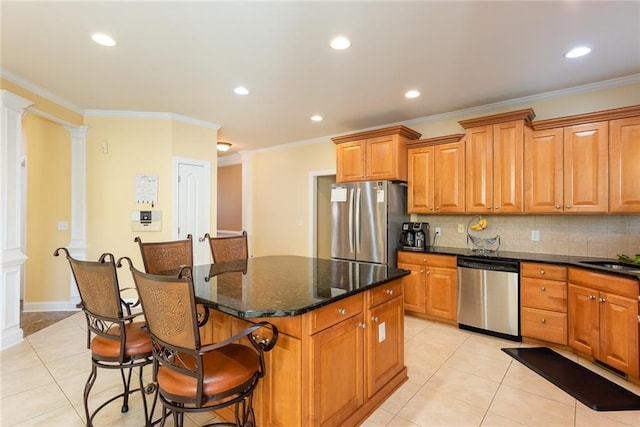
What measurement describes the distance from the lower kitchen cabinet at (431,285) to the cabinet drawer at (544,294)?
669mm

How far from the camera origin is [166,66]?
2902 mm

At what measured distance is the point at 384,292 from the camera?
2199mm

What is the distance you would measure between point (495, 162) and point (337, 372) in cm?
292

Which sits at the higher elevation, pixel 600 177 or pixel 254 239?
pixel 600 177

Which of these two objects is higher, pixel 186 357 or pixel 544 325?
pixel 186 357

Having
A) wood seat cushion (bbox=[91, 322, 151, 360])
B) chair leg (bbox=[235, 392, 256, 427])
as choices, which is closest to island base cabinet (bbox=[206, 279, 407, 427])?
chair leg (bbox=[235, 392, 256, 427])

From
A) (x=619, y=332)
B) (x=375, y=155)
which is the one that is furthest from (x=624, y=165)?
(x=375, y=155)

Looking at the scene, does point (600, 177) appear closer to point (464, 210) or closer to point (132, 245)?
point (464, 210)

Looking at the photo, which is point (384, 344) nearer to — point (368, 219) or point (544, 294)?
point (544, 294)

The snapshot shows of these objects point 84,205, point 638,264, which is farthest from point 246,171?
point 638,264

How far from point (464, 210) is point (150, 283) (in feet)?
11.3

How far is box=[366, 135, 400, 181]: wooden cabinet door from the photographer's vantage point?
4062mm

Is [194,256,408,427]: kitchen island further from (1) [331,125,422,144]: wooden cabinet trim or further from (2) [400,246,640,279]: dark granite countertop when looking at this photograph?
(1) [331,125,422,144]: wooden cabinet trim

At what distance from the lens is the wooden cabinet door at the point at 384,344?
6.80 ft
